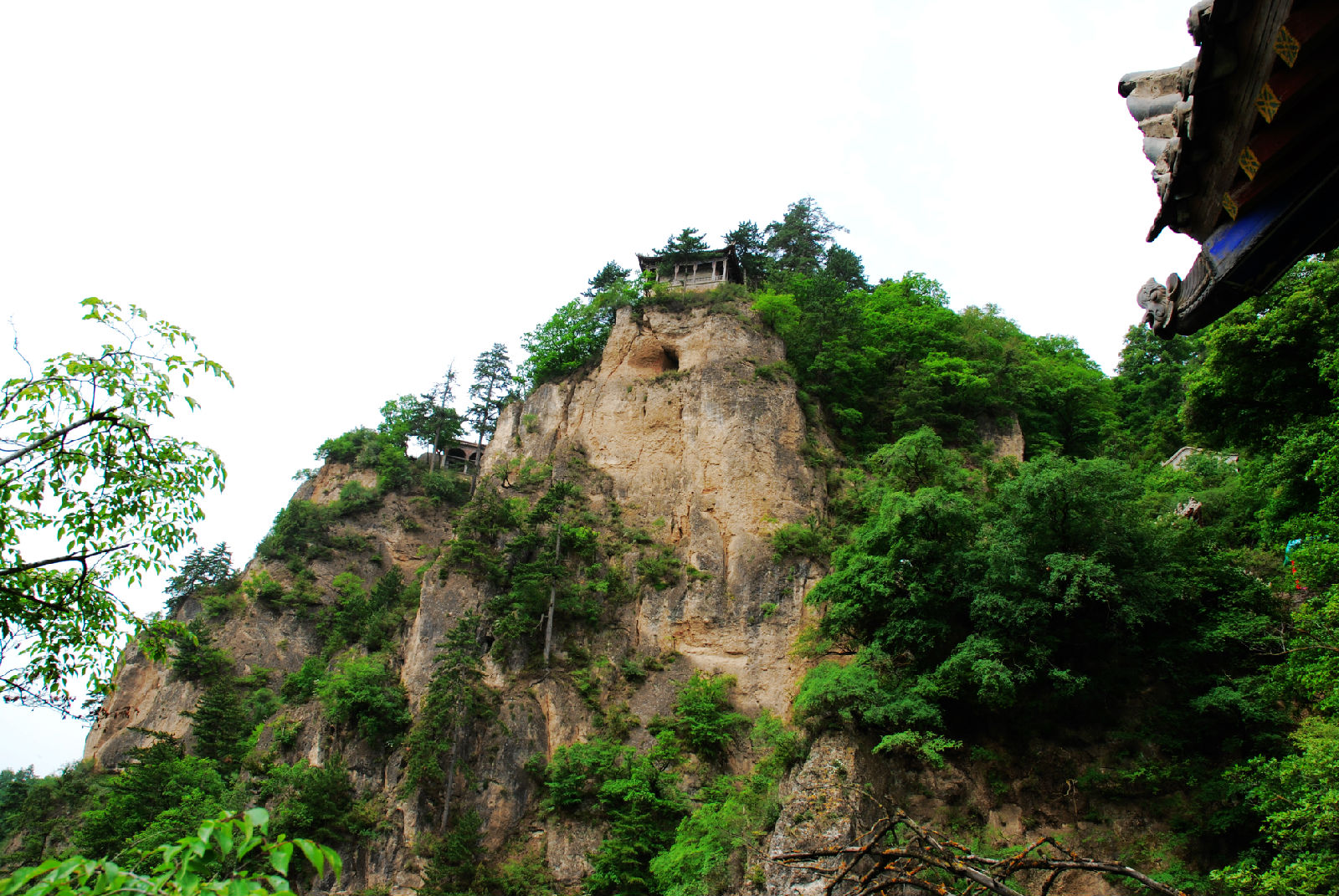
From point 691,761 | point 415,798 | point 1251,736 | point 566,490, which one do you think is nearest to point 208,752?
point 415,798

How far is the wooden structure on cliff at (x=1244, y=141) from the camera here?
10.6ft

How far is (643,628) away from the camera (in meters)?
27.7

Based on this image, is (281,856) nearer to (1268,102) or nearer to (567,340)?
(1268,102)

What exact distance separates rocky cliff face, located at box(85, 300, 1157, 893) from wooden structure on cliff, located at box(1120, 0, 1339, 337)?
1357cm

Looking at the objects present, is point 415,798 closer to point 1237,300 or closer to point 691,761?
point 691,761

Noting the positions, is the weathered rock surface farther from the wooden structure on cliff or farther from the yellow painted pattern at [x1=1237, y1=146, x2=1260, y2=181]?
the yellow painted pattern at [x1=1237, y1=146, x2=1260, y2=181]

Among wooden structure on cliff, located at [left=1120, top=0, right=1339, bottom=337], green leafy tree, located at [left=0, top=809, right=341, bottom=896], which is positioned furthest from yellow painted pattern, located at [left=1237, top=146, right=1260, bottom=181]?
green leafy tree, located at [left=0, top=809, right=341, bottom=896]

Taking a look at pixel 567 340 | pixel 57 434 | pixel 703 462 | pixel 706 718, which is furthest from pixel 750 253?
pixel 57 434

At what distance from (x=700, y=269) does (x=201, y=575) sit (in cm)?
3083

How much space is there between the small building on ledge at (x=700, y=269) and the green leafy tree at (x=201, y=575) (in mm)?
27012

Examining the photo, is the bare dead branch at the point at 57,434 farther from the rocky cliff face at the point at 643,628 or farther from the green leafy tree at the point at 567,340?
the green leafy tree at the point at 567,340

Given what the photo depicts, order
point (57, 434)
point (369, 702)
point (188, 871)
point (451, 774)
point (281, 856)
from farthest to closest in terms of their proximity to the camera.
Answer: point (369, 702) < point (451, 774) < point (57, 434) < point (188, 871) < point (281, 856)

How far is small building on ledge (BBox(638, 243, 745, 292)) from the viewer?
40.7 m

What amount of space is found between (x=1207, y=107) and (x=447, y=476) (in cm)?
4550
